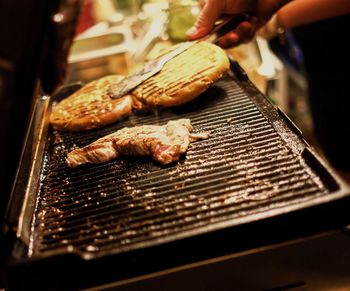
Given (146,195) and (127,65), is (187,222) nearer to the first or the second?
(146,195)

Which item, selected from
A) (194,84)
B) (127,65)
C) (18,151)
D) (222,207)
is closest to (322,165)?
(222,207)

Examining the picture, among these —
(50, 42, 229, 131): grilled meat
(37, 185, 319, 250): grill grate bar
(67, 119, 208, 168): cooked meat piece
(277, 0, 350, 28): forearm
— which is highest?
(277, 0, 350, 28): forearm

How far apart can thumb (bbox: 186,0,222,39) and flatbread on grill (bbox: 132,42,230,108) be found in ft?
0.74

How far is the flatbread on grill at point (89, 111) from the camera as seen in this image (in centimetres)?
250

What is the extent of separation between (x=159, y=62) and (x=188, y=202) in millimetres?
1287

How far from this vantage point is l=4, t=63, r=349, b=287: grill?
1469 millimetres

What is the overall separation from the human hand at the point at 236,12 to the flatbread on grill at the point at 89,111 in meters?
Result: 0.76

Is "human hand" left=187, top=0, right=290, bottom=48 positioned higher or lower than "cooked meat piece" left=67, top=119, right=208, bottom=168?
higher

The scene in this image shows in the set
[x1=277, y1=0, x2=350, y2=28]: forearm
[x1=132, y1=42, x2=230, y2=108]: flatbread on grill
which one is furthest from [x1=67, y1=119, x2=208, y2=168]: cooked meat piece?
[x1=277, y1=0, x2=350, y2=28]: forearm

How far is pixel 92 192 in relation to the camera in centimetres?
191

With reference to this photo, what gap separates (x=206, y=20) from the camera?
281cm

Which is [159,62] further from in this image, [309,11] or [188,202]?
[309,11]

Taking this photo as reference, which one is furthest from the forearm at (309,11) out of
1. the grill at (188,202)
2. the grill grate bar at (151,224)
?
the grill grate bar at (151,224)

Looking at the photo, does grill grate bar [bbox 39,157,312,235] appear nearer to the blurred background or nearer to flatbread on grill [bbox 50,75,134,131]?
flatbread on grill [bbox 50,75,134,131]
